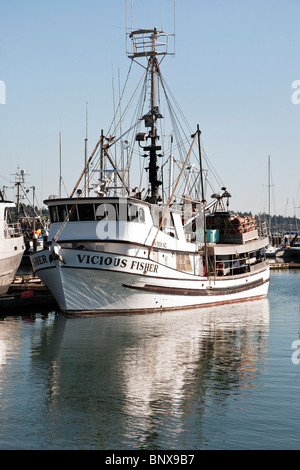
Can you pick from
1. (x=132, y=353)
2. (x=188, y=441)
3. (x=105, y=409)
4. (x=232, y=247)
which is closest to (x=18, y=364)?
(x=132, y=353)

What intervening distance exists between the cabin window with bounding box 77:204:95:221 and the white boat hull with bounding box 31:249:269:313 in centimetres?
280

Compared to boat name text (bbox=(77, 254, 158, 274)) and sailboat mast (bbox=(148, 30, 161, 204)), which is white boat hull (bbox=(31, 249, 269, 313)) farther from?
sailboat mast (bbox=(148, 30, 161, 204))

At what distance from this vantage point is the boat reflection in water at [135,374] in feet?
51.2

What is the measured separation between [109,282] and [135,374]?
11.3m

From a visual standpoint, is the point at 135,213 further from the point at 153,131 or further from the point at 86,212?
the point at 153,131

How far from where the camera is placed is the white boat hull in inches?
1247

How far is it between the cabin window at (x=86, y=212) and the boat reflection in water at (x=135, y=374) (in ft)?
18.0

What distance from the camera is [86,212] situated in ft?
111

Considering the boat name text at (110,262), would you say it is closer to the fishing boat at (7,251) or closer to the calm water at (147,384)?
the calm water at (147,384)

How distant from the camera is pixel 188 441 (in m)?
14.9

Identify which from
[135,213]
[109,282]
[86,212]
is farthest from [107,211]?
[109,282]

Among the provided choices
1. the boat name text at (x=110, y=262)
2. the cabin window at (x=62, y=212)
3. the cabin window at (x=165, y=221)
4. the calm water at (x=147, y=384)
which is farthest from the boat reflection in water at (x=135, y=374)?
the cabin window at (x=62, y=212)

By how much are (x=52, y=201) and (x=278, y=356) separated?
16.2 metres

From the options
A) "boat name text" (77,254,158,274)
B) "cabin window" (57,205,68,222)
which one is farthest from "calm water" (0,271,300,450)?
"cabin window" (57,205,68,222)
